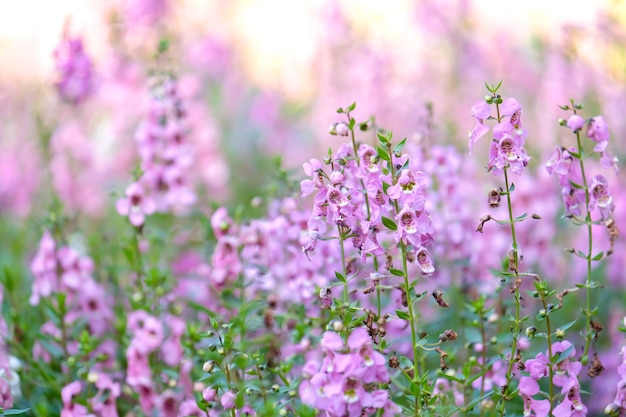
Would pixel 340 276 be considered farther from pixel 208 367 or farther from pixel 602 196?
pixel 602 196

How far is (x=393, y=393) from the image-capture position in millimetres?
1845

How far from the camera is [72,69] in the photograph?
9.21 ft

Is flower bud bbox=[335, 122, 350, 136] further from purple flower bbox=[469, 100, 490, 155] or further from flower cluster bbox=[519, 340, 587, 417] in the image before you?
flower cluster bbox=[519, 340, 587, 417]

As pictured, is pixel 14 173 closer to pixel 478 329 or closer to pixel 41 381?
pixel 41 381

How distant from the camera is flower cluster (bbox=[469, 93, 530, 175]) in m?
1.52

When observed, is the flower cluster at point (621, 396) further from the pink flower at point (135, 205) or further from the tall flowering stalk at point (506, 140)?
the pink flower at point (135, 205)

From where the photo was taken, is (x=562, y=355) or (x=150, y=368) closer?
(x=562, y=355)

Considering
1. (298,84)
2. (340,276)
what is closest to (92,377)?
(340,276)

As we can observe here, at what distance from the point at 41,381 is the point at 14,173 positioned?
2152 mm

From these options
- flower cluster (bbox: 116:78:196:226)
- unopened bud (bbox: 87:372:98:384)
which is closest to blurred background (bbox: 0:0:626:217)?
flower cluster (bbox: 116:78:196:226)

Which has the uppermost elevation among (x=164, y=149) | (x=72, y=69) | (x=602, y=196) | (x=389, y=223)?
(x=72, y=69)

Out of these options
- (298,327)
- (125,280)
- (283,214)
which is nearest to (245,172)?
(125,280)

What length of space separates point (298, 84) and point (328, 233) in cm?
311

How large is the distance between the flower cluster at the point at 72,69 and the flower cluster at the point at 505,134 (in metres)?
1.66
